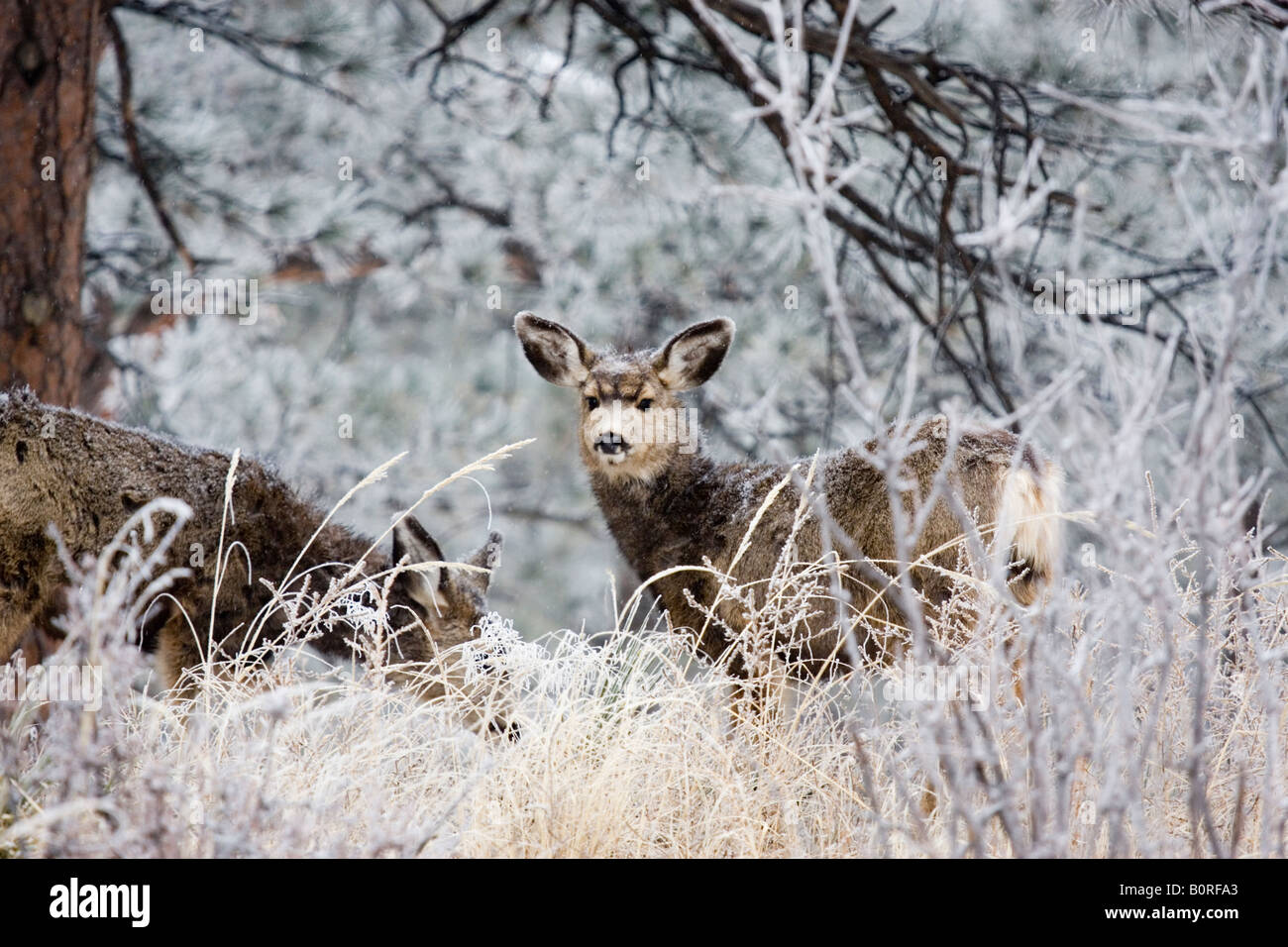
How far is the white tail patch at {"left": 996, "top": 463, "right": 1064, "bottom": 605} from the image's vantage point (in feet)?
15.7

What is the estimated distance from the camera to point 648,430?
5.93 metres

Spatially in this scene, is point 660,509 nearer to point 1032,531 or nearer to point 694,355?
point 694,355

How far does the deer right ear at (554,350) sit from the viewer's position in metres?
6.14

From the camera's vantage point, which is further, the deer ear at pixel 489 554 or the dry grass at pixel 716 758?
the deer ear at pixel 489 554

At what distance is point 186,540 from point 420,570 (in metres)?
1.00

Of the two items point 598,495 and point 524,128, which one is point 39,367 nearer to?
point 598,495

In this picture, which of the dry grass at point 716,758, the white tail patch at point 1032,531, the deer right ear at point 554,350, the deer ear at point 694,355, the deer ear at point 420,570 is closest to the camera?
the dry grass at point 716,758

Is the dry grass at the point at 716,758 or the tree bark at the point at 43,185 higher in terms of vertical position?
the tree bark at the point at 43,185

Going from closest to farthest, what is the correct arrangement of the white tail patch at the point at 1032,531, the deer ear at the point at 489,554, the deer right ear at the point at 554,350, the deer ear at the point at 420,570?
1. the white tail patch at the point at 1032,531
2. the deer ear at the point at 420,570
3. the deer ear at the point at 489,554
4. the deer right ear at the point at 554,350

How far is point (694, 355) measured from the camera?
6.09 metres

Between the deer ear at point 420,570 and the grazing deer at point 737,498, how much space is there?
35.9 inches

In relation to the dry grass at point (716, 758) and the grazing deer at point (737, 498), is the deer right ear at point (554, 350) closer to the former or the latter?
the grazing deer at point (737, 498)

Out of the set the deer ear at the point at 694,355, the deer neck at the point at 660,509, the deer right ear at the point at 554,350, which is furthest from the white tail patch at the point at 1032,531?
the deer right ear at the point at 554,350
